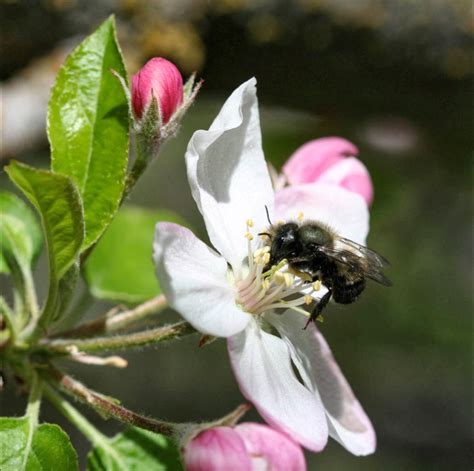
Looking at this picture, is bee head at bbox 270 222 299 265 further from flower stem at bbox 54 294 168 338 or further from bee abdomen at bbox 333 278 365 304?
flower stem at bbox 54 294 168 338

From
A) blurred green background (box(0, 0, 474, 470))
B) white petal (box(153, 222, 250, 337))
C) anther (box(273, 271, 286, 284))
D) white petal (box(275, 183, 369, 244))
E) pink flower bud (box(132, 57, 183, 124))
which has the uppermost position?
pink flower bud (box(132, 57, 183, 124))

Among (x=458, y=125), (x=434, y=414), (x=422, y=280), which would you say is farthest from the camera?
(x=434, y=414)

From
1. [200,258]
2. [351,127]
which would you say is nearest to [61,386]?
[200,258]

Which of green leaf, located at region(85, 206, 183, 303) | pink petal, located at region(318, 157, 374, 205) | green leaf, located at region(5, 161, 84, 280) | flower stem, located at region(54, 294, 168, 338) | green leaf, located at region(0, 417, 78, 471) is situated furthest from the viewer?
green leaf, located at region(85, 206, 183, 303)

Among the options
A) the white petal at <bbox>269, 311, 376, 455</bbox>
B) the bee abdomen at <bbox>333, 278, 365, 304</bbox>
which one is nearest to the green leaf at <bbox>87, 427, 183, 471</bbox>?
the white petal at <bbox>269, 311, 376, 455</bbox>

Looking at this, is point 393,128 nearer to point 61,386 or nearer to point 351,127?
point 351,127

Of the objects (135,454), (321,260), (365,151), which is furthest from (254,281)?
(365,151)
